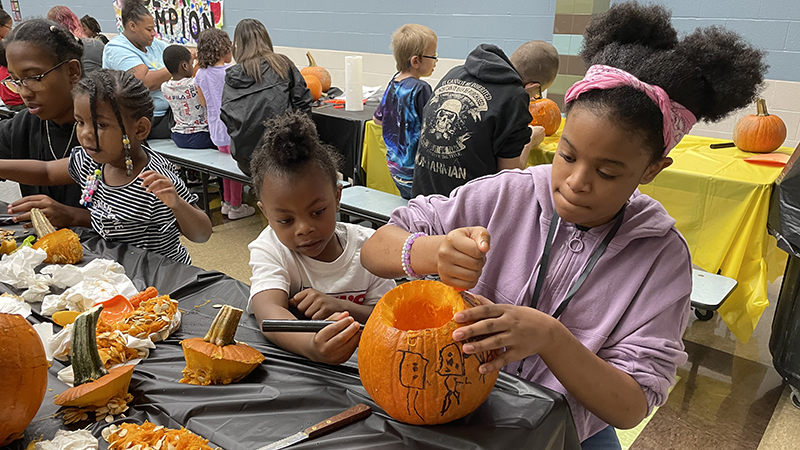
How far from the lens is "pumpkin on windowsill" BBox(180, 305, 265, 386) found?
3.27 ft

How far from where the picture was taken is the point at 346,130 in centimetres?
390

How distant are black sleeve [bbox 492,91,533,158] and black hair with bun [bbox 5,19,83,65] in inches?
72.1

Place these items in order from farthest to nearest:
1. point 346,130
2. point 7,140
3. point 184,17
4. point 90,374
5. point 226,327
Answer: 1. point 184,17
2. point 346,130
3. point 7,140
4. point 226,327
5. point 90,374

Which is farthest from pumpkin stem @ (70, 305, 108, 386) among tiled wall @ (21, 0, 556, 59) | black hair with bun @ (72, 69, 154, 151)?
tiled wall @ (21, 0, 556, 59)

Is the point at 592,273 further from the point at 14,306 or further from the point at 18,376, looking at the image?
the point at 14,306

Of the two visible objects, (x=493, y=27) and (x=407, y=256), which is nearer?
(x=407, y=256)

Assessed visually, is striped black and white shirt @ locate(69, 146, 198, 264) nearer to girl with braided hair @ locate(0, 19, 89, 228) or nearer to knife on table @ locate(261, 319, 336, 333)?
girl with braided hair @ locate(0, 19, 89, 228)

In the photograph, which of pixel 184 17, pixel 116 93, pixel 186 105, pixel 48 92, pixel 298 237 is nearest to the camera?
pixel 298 237

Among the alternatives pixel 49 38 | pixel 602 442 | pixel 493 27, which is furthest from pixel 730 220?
pixel 49 38

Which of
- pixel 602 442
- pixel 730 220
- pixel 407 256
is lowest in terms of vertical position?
pixel 602 442

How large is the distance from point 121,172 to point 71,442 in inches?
50.5

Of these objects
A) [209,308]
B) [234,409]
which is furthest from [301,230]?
[234,409]

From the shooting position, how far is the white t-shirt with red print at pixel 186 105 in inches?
166

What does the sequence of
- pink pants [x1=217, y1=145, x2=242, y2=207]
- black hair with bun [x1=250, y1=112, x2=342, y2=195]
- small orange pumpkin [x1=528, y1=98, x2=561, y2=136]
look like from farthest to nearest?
pink pants [x1=217, y1=145, x2=242, y2=207], small orange pumpkin [x1=528, y1=98, x2=561, y2=136], black hair with bun [x1=250, y1=112, x2=342, y2=195]
